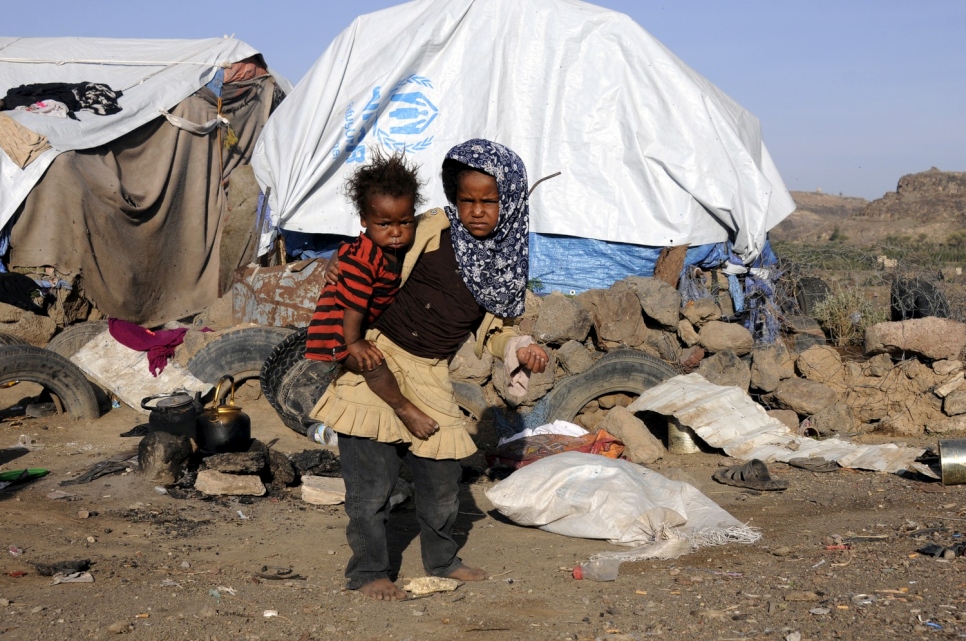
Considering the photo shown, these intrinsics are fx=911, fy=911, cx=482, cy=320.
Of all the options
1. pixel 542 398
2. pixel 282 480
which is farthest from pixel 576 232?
pixel 282 480

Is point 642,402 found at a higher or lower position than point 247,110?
lower

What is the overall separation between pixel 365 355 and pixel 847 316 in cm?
639

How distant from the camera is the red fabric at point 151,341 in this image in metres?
7.67

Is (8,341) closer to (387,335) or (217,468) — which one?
(217,468)

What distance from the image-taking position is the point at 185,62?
11305 millimetres

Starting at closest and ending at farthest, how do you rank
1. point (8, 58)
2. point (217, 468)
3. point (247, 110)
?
1. point (217, 468)
2. point (8, 58)
3. point (247, 110)

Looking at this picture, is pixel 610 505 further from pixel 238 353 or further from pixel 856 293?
pixel 856 293

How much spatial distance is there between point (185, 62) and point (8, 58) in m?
1.98

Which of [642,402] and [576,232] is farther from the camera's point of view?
[576,232]

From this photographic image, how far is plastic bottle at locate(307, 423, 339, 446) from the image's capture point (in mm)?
6477

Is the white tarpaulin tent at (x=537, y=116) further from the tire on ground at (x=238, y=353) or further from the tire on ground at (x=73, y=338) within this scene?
the tire on ground at (x=73, y=338)

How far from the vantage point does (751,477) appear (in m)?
5.42

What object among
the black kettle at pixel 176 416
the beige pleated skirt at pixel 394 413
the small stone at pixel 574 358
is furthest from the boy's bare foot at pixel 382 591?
the small stone at pixel 574 358

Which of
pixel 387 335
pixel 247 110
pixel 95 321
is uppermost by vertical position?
Result: pixel 247 110
